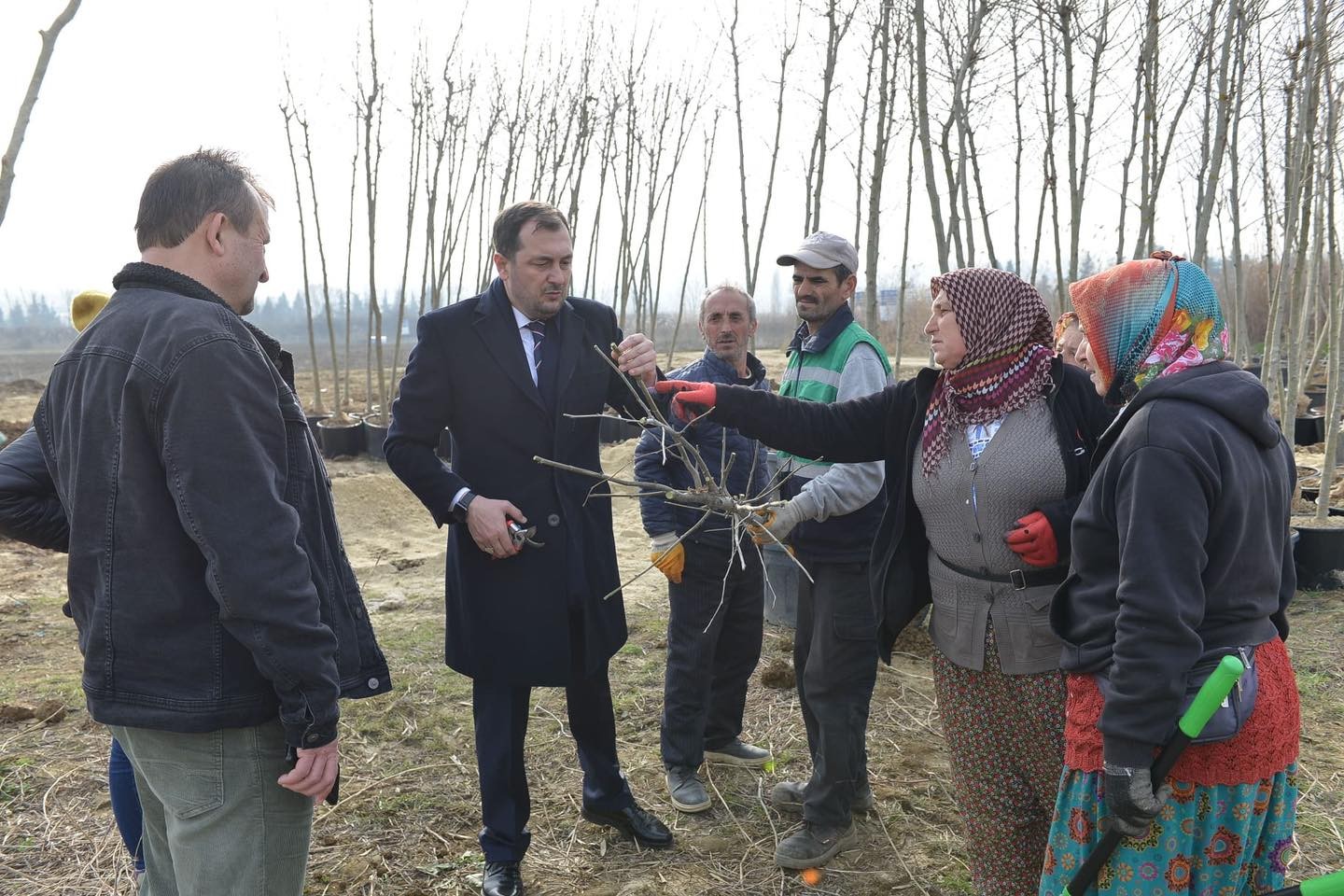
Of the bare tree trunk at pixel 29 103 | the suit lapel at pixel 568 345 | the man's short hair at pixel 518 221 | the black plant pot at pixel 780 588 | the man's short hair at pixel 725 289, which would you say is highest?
the bare tree trunk at pixel 29 103

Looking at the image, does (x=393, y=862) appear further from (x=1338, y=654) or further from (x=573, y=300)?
(x=1338, y=654)

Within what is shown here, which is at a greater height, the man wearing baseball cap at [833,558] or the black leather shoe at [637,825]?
the man wearing baseball cap at [833,558]

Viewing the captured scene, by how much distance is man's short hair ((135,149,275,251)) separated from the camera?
1.58 m

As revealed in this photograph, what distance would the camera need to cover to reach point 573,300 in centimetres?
279

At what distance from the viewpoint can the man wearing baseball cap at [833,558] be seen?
104 inches

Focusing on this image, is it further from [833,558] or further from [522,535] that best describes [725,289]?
[522,535]

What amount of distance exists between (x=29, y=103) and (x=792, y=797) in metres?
3.26

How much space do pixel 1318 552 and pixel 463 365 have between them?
505cm

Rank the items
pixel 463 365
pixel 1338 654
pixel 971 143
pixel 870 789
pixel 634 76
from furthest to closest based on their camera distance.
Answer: pixel 634 76, pixel 971 143, pixel 1338 654, pixel 870 789, pixel 463 365

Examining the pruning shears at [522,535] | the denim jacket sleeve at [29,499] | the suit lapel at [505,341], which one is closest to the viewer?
the denim jacket sleeve at [29,499]

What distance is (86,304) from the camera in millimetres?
2654

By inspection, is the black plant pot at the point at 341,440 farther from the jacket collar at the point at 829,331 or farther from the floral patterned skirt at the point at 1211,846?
the floral patterned skirt at the point at 1211,846

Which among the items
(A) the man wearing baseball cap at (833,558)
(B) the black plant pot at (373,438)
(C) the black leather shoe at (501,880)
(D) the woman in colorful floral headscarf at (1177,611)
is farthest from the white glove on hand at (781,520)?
(B) the black plant pot at (373,438)

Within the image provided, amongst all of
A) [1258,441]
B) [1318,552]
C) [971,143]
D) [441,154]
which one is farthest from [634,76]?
[1258,441]
